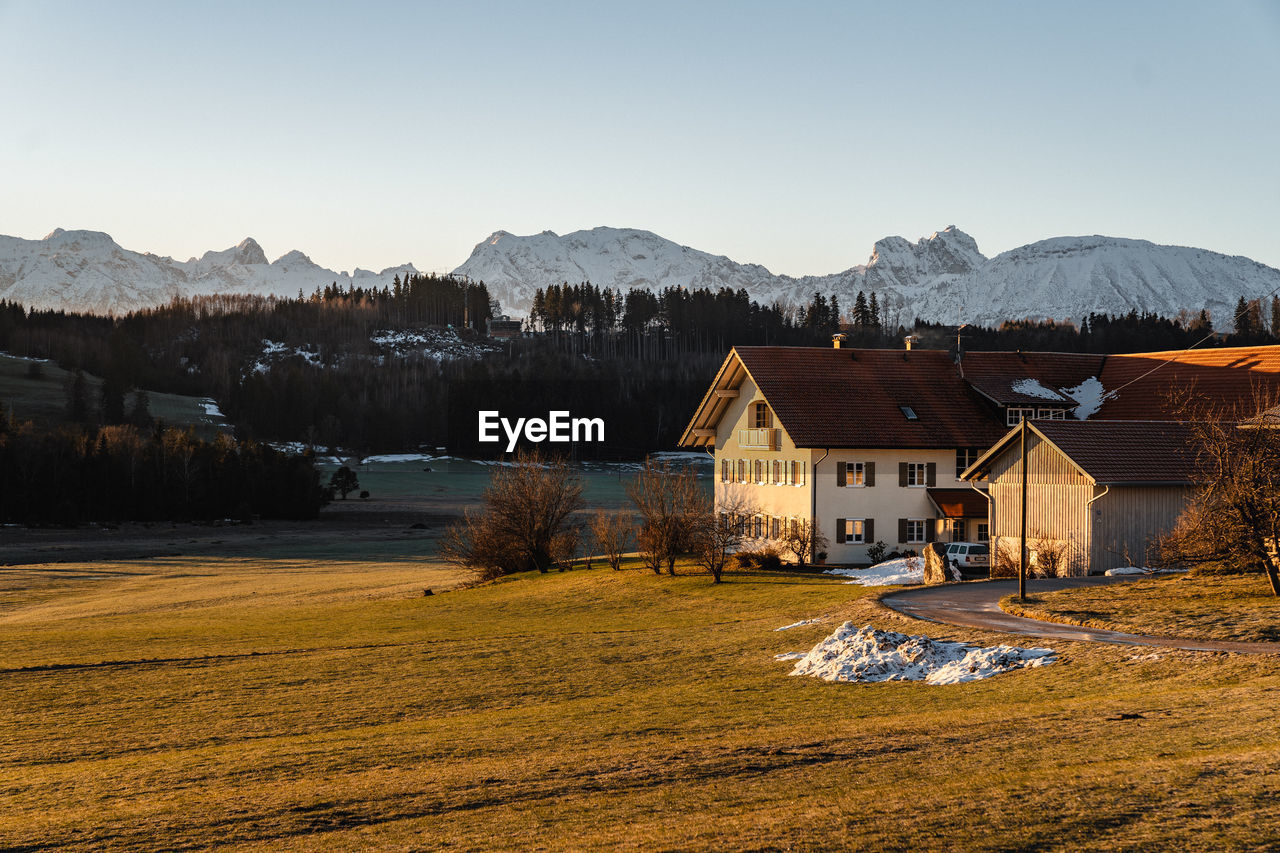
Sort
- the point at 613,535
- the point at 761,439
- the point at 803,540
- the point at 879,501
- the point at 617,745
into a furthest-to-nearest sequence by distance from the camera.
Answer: the point at 761,439
the point at 879,501
the point at 613,535
the point at 803,540
the point at 617,745

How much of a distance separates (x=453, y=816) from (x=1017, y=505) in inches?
1406

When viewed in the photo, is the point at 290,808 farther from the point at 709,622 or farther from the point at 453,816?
the point at 709,622

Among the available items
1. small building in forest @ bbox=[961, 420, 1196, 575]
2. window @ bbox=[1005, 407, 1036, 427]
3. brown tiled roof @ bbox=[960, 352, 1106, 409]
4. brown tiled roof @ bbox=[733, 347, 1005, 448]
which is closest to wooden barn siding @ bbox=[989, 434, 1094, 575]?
small building in forest @ bbox=[961, 420, 1196, 575]

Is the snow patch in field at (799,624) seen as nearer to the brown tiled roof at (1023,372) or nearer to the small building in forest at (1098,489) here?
the small building in forest at (1098,489)

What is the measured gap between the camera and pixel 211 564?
7425 cm

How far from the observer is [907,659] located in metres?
24.7

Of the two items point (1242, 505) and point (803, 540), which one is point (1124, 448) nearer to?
point (1242, 505)

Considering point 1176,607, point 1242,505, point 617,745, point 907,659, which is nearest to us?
point 617,745

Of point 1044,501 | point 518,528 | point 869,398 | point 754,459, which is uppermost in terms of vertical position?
point 869,398

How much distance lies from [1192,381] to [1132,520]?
17.2 metres

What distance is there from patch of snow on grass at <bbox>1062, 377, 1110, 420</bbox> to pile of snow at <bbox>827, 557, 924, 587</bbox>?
1764 cm

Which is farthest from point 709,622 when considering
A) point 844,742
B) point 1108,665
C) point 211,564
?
point 211,564

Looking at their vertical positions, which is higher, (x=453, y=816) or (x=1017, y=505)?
(x=1017, y=505)

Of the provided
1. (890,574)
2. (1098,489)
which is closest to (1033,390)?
(1098,489)
